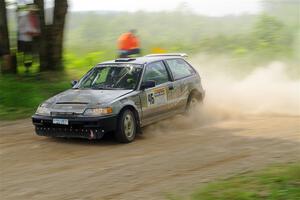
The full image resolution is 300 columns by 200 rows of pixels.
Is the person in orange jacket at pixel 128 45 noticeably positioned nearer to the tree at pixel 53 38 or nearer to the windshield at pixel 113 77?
the tree at pixel 53 38

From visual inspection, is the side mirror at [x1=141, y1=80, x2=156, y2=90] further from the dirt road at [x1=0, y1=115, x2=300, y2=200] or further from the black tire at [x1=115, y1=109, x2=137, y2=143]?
the dirt road at [x1=0, y1=115, x2=300, y2=200]

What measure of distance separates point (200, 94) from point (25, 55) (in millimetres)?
7966

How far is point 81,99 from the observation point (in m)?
9.99

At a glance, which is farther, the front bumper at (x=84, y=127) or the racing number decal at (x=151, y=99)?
the racing number decal at (x=151, y=99)

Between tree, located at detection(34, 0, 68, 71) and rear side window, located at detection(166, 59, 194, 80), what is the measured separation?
646 cm

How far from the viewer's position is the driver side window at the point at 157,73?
36.1 feet

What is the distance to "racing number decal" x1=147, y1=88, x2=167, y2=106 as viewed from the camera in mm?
10734

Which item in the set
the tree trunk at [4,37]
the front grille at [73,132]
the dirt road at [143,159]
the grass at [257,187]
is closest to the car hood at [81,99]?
the front grille at [73,132]

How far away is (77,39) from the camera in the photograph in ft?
113

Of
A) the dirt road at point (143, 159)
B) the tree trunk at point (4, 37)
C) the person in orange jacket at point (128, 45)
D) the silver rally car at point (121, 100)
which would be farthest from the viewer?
the person in orange jacket at point (128, 45)

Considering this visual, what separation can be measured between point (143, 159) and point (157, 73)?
3084 millimetres

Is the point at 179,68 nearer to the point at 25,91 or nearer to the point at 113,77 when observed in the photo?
the point at 113,77

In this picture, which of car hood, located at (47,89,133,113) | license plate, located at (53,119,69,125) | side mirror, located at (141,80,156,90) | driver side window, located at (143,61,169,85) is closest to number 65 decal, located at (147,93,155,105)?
side mirror, located at (141,80,156,90)

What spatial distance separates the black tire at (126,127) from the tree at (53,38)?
8317 mm
